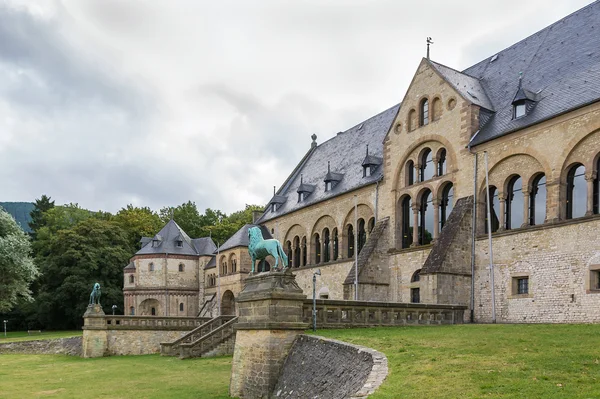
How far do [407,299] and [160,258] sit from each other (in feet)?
121

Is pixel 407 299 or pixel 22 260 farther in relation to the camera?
pixel 22 260

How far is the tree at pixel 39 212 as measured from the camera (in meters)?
89.1

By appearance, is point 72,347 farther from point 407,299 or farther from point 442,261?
point 442,261

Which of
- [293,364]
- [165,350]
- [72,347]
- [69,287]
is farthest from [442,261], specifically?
[69,287]

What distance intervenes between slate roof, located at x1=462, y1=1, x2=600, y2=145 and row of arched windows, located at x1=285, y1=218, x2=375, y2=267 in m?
11.0

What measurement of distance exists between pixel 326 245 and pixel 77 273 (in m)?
35.7

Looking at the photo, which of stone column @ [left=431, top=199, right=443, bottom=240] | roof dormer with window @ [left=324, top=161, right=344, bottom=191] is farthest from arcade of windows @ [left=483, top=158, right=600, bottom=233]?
roof dormer with window @ [left=324, top=161, right=344, bottom=191]

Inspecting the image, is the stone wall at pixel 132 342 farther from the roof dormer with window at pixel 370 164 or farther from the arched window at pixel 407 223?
the roof dormer with window at pixel 370 164

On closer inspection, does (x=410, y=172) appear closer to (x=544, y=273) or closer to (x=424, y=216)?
(x=424, y=216)

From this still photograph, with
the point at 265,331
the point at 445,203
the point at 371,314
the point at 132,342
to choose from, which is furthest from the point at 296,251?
the point at 265,331

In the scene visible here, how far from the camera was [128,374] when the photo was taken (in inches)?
935

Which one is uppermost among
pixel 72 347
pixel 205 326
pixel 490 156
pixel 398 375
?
pixel 490 156

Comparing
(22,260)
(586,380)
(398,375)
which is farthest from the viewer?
(22,260)

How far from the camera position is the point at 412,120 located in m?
31.9
